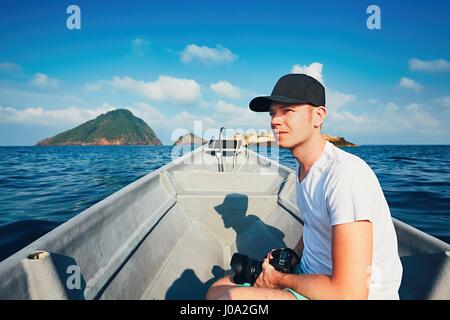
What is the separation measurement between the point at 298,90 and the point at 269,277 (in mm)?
1181

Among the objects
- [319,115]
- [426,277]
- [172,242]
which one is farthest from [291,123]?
[172,242]

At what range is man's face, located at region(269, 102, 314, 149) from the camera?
1.53 meters

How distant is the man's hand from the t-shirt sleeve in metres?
0.52

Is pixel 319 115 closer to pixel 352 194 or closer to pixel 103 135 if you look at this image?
pixel 352 194

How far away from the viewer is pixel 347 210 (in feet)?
3.95

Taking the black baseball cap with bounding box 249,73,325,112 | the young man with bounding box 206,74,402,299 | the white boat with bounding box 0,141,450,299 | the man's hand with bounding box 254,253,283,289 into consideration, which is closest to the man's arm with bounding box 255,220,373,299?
the young man with bounding box 206,74,402,299

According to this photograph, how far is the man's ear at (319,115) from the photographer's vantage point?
155 cm

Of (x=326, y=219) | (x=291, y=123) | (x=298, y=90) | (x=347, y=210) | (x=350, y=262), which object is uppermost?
(x=298, y=90)

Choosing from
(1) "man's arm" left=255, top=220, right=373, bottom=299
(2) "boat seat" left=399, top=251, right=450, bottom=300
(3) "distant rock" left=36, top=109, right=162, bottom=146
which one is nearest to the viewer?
(1) "man's arm" left=255, top=220, right=373, bottom=299

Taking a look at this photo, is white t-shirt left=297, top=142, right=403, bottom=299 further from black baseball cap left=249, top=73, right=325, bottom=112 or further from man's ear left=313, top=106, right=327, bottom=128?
black baseball cap left=249, top=73, right=325, bottom=112

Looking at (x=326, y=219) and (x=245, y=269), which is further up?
(x=326, y=219)

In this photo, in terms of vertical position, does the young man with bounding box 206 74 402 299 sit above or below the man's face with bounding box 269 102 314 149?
below
